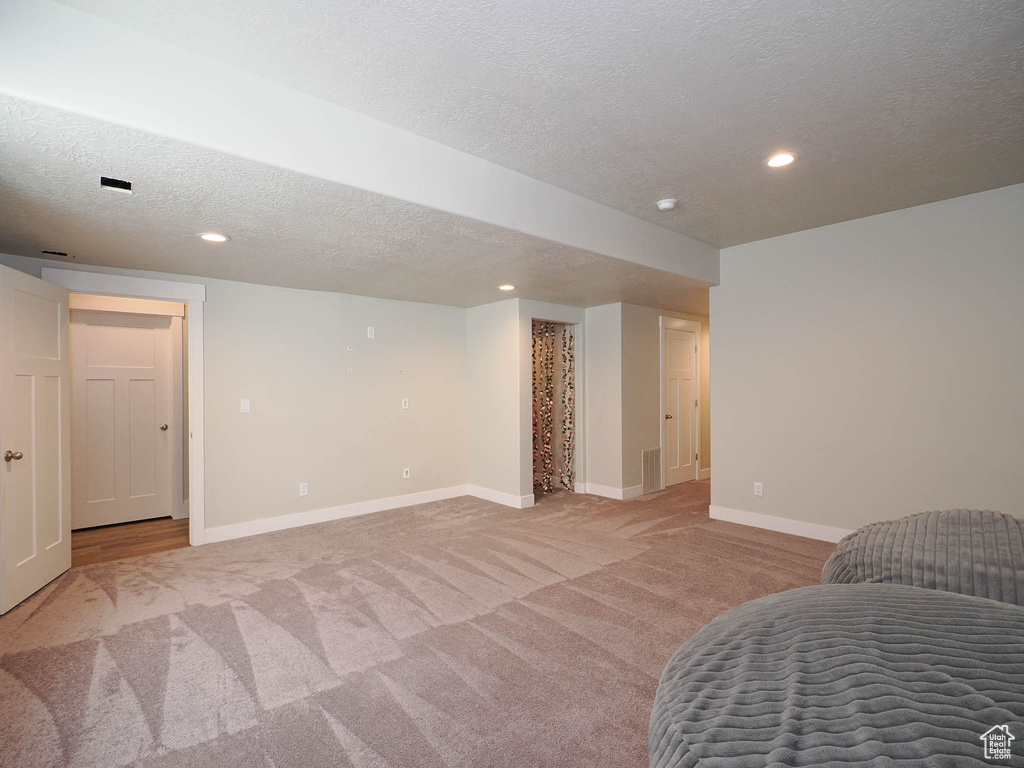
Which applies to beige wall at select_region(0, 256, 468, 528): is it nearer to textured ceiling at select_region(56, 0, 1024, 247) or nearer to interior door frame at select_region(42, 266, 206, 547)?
interior door frame at select_region(42, 266, 206, 547)

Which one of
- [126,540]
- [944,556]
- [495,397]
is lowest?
[126,540]

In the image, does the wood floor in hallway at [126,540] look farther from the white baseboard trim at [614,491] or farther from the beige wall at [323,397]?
the white baseboard trim at [614,491]

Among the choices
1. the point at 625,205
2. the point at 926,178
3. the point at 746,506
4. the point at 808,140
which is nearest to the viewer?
the point at 808,140

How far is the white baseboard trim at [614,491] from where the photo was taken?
18.8 ft

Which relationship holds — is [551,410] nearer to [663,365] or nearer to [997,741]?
[663,365]

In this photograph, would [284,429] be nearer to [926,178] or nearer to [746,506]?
[746,506]

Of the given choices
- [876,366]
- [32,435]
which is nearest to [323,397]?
[32,435]

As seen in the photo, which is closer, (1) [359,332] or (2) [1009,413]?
(2) [1009,413]

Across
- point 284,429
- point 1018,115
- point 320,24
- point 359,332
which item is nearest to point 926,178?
point 1018,115

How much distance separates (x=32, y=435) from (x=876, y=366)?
5.93 metres

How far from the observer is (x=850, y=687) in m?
0.75

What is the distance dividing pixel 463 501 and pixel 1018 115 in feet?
16.8

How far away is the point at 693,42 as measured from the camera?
191cm

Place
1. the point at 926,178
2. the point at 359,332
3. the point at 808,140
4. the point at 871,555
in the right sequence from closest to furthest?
1. the point at 871,555
2. the point at 808,140
3. the point at 926,178
4. the point at 359,332
